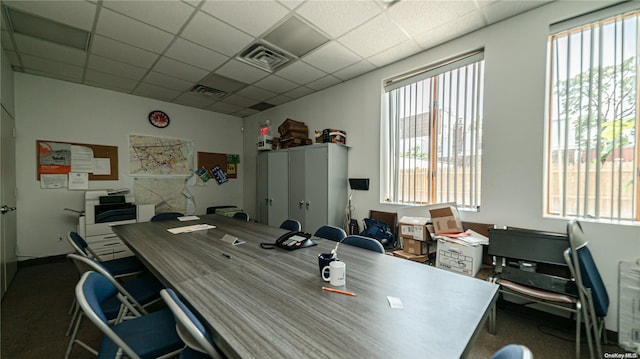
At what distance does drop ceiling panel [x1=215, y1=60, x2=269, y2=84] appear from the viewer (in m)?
3.27

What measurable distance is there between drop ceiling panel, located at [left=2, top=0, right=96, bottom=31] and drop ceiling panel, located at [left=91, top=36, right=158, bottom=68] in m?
0.29

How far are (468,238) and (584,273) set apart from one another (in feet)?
2.57

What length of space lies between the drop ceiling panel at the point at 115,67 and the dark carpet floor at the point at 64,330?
9.61ft

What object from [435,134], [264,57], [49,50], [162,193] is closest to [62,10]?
[49,50]

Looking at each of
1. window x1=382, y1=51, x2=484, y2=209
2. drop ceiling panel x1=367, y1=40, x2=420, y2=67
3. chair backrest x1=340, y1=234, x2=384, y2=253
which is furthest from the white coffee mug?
drop ceiling panel x1=367, y1=40, x2=420, y2=67

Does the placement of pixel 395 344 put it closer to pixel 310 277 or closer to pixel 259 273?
pixel 310 277

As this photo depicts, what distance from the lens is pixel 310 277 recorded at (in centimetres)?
129

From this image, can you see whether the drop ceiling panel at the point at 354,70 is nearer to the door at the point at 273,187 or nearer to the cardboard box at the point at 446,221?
the door at the point at 273,187

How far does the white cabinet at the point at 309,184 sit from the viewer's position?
3529 mm

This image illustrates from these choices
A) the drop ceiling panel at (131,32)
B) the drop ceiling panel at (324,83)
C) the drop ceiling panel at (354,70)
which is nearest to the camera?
the drop ceiling panel at (131,32)

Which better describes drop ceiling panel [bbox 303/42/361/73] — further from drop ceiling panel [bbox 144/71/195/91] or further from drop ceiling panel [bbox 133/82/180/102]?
drop ceiling panel [bbox 133/82/180/102]

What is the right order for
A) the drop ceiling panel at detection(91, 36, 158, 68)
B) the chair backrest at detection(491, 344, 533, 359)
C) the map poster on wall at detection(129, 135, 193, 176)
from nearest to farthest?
the chair backrest at detection(491, 344, 533, 359) → the drop ceiling panel at detection(91, 36, 158, 68) → the map poster on wall at detection(129, 135, 193, 176)

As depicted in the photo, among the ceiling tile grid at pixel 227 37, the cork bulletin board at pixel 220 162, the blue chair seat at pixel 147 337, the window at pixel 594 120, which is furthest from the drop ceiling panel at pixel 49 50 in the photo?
the window at pixel 594 120

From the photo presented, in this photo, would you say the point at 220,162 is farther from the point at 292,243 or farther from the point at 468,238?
the point at 468,238
